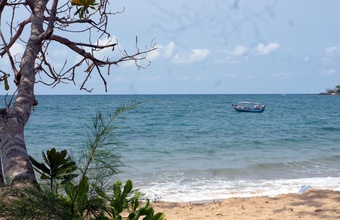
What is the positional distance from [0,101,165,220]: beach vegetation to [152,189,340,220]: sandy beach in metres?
3.82

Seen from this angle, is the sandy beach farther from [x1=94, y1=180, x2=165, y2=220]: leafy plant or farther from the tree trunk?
[x1=94, y1=180, x2=165, y2=220]: leafy plant

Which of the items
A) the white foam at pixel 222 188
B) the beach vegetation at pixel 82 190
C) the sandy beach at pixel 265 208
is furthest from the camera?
the white foam at pixel 222 188

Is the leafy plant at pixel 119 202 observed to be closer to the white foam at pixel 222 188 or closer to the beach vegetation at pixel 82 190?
the beach vegetation at pixel 82 190

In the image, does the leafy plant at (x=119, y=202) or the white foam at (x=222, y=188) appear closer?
the leafy plant at (x=119, y=202)

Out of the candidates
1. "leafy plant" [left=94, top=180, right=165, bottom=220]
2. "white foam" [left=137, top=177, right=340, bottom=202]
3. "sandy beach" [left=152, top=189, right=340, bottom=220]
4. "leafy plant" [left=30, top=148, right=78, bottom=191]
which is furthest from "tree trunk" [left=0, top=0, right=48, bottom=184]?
"white foam" [left=137, top=177, right=340, bottom=202]

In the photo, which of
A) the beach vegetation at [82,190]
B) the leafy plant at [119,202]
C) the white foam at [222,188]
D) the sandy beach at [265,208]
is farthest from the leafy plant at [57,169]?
the white foam at [222,188]

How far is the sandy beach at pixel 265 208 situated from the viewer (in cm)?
554

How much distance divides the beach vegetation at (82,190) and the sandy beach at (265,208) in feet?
12.5

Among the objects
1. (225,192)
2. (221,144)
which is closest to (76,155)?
(225,192)

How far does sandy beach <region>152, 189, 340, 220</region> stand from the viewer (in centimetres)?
554

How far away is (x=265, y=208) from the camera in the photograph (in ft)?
19.8

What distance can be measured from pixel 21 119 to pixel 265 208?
449 cm

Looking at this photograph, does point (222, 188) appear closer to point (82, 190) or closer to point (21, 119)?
point (21, 119)

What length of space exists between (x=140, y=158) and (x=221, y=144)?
15.8 ft
